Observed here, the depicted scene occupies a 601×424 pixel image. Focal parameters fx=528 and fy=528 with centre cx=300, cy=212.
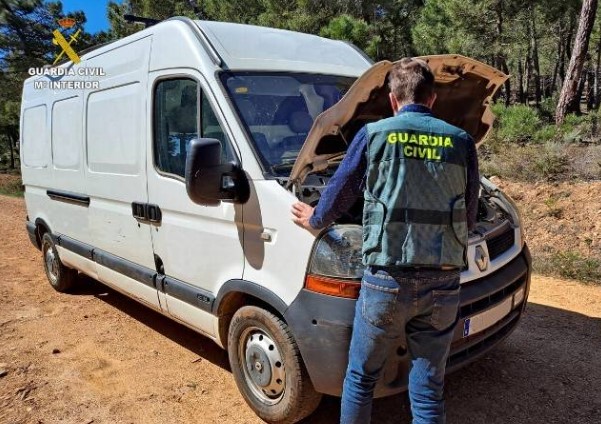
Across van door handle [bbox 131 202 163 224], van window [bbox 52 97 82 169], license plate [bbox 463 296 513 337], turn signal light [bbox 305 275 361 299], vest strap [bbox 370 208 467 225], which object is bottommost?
license plate [bbox 463 296 513 337]

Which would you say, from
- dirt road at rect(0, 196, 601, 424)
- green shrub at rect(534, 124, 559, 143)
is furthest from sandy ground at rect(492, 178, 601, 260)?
green shrub at rect(534, 124, 559, 143)

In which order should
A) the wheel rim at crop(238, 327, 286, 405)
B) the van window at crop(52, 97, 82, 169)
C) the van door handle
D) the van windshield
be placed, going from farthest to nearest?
the van window at crop(52, 97, 82, 169), the van door handle, the van windshield, the wheel rim at crop(238, 327, 286, 405)

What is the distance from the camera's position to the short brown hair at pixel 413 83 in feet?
7.54

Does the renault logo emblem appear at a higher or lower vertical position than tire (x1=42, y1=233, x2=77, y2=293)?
higher

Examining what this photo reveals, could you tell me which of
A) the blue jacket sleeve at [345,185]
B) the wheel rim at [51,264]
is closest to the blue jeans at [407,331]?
the blue jacket sleeve at [345,185]

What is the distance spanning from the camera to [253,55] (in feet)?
12.0

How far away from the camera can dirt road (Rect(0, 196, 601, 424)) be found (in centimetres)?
339

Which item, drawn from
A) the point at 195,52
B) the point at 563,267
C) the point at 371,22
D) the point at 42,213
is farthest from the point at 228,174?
the point at 371,22

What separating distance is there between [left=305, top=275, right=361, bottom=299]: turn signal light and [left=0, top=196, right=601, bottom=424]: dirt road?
3.55 feet

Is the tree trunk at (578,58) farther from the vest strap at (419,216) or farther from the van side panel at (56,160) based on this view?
the vest strap at (419,216)

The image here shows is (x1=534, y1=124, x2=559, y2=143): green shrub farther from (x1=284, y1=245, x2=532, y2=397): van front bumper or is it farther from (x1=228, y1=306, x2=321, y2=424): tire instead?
(x1=228, y1=306, x2=321, y2=424): tire

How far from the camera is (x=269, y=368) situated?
313 cm

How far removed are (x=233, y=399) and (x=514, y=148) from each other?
8491mm

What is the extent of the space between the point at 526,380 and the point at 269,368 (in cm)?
186
